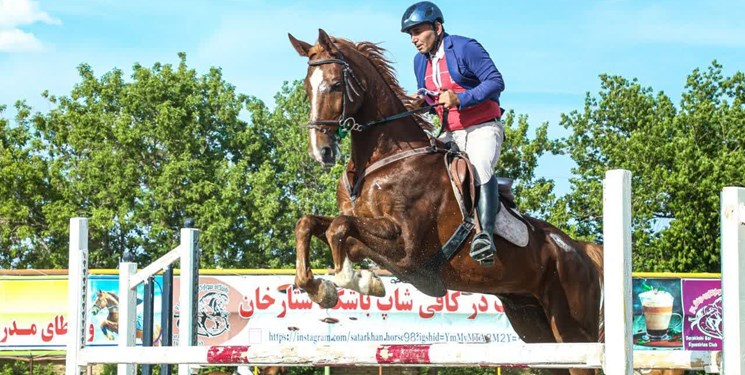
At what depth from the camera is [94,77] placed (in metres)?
39.8

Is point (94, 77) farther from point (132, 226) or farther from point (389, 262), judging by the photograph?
point (389, 262)

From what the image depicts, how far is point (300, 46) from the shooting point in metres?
6.12

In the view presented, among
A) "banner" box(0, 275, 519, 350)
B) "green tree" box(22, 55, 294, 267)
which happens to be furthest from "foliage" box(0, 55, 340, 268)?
"banner" box(0, 275, 519, 350)

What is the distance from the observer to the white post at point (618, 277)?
12.2 feet

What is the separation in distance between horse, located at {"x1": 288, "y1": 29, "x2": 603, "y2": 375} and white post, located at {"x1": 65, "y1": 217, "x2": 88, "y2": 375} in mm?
1105

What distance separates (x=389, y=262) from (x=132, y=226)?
108ft

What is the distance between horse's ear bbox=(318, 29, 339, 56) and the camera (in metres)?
5.93

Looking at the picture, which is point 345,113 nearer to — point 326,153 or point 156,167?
point 326,153

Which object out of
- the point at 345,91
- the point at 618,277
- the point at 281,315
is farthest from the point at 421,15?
the point at 281,315

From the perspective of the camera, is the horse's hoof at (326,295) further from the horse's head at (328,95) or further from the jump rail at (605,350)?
the jump rail at (605,350)

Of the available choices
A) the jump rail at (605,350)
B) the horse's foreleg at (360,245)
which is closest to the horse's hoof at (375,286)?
the horse's foreleg at (360,245)

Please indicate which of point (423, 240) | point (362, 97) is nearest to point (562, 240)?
point (423, 240)

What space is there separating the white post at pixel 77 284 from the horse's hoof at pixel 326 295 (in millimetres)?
1185

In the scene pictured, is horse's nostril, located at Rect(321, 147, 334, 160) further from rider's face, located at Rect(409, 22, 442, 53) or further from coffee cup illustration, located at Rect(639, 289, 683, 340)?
coffee cup illustration, located at Rect(639, 289, 683, 340)
